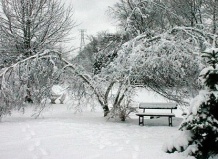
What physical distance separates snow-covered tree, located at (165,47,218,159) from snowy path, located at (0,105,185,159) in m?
0.84

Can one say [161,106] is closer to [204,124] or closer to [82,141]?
[82,141]

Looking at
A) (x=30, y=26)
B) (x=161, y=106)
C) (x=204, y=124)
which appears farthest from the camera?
(x=30, y=26)

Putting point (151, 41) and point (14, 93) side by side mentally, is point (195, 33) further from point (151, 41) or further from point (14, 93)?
point (14, 93)

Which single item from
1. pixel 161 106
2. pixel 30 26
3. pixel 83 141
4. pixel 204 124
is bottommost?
pixel 83 141

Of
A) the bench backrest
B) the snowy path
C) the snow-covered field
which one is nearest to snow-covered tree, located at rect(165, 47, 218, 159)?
the snow-covered field

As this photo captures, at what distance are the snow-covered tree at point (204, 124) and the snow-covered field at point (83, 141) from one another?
70 centimetres

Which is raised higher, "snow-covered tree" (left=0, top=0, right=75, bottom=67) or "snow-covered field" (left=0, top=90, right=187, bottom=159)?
"snow-covered tree" (left=0, top=0, right=75, bottom=67)

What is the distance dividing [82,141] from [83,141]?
0.02m

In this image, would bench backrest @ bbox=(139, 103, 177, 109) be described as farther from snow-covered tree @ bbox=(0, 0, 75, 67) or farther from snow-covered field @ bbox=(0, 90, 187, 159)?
snow-covered tree @ bbox=(0, 0, 75, 67)

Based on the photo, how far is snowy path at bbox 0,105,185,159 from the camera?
5406 mm

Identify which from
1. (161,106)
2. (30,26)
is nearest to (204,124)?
(161,106)

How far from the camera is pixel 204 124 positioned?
429 cm

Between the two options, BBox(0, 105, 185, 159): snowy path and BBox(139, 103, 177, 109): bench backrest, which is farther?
BBox(139, 103, 177, 109): bench backrest

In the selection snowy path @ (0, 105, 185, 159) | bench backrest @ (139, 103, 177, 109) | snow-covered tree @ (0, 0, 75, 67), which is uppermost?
snow-covered tree @ (0, 0, 75, 67)
